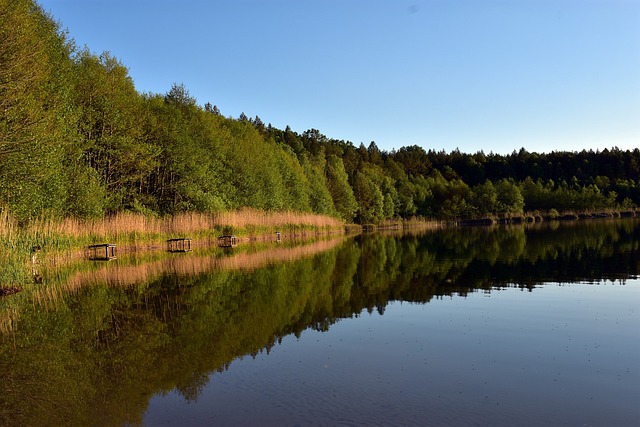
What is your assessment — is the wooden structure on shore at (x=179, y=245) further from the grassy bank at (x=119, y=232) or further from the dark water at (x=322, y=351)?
the dark water at (x=322, y=351)

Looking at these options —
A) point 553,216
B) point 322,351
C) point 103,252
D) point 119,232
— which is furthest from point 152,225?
point 553,216

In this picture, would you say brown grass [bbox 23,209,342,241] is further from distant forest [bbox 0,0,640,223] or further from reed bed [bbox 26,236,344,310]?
reed bed [bbox 26,236,344,310]

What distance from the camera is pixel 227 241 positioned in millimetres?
48531

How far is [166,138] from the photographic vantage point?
53188 millimetres

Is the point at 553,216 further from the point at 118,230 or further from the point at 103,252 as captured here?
the point at 103,252

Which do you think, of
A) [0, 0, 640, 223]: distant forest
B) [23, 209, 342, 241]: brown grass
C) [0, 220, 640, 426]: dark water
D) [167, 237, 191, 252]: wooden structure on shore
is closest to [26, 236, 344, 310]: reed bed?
[0, 220, 640, 426]: dark water

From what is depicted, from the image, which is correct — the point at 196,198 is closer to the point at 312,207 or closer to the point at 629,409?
the point at 312,207

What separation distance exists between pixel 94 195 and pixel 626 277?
33132 millimetres

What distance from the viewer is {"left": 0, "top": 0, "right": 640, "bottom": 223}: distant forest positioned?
88.7 ft

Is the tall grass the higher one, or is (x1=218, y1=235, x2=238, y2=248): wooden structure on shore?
the tall grass

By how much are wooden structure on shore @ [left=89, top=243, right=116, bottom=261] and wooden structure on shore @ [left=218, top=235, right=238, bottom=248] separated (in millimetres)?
11565

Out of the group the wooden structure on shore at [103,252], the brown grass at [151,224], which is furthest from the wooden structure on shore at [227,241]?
the wooden structure on shore at [103,252]

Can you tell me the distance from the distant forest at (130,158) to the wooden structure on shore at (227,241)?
3.76 m

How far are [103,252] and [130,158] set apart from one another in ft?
42.7
